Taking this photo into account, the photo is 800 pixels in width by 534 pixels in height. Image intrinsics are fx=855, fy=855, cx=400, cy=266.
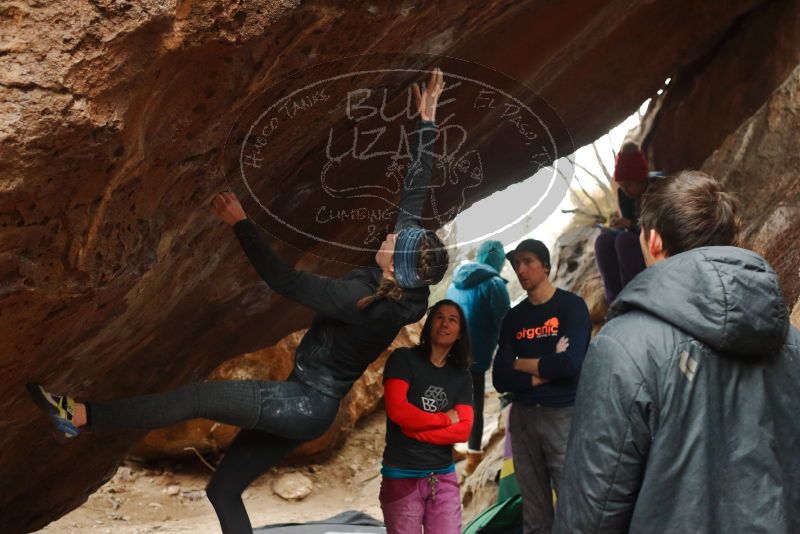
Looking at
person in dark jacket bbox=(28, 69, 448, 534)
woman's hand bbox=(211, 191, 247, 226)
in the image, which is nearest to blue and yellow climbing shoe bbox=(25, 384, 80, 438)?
person in dark jacket bbox=(28, 69, 448, 534)

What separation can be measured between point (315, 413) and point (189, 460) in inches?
215

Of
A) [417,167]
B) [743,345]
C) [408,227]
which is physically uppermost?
[417,167]

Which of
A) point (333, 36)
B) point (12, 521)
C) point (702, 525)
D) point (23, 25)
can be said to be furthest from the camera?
point (12, 521)

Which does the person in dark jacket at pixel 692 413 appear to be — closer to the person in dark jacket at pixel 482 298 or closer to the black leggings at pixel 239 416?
the black leggings at pixel 239 416

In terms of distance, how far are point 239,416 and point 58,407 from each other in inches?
27.8

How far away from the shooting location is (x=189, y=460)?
28.5ft

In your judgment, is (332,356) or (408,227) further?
(332,356)

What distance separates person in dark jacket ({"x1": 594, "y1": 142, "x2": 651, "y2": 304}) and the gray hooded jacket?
12.1ft

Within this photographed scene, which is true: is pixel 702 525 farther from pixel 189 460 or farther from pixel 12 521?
pixel 189 460

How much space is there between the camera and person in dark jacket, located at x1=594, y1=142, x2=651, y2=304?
591cm

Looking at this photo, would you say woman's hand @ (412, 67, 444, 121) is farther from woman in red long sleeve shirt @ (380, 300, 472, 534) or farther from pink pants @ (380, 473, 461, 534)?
pink pants @ (380, 473, 461, 534)

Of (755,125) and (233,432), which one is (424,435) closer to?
(755,125)

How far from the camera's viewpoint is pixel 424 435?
4109 millimetres

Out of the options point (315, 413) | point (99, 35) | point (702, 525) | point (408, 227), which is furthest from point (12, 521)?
point (702, 525)
